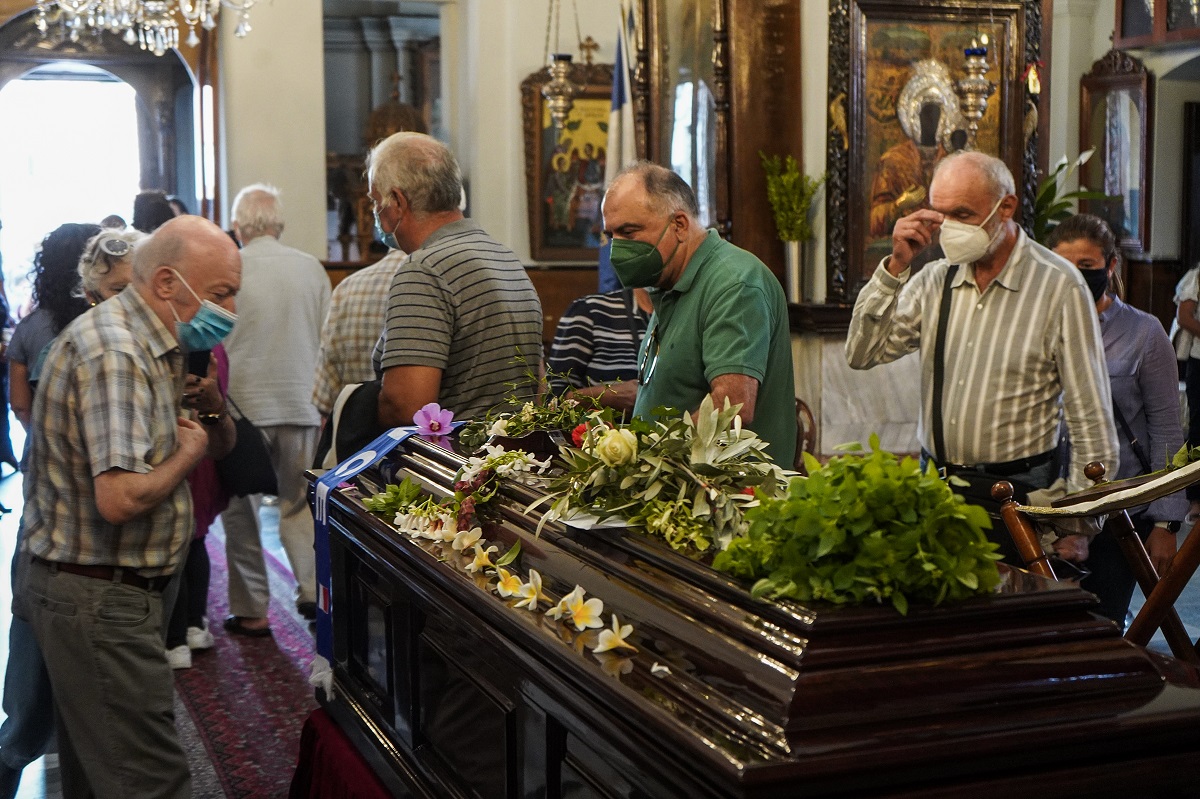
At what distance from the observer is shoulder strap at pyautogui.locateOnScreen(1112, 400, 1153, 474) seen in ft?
11.9

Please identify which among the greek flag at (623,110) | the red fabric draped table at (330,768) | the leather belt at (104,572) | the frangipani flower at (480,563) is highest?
the greek flag at (623,110)

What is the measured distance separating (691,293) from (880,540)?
61.8 inches

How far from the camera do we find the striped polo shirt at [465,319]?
3156 millimetres

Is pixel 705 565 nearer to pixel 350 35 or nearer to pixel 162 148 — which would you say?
pixel 162 148

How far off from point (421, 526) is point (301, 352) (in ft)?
10.4

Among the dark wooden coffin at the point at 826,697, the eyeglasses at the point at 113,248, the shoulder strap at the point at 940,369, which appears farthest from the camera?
the eyeglasses at the point at 113,248

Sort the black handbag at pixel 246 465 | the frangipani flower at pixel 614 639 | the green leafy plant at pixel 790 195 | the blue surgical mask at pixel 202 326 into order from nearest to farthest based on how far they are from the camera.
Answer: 1. the frangipani flower at pixel 614 639
2. the blue surgical mask at pixel 202 326
3. the black handbag at pixel 246 465
4. the green leafy plant at pixel 790 195

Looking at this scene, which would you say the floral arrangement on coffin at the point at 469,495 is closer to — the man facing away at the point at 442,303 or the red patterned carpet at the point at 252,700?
the man facing away at the point at 442,303

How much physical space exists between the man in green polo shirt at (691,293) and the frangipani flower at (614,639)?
1.28m

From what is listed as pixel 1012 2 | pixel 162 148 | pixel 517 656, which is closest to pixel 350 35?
pixel 162 148

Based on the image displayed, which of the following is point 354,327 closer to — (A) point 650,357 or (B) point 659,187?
(A) point 650,357

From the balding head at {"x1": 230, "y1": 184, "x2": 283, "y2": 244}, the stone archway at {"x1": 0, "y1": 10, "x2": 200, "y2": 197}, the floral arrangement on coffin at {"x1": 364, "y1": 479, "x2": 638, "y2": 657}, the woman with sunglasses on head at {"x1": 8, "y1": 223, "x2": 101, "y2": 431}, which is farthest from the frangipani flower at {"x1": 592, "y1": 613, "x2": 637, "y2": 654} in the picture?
the stone archway at {"x1": 0, "y1": 10, "x2": 200, "y2": 197}

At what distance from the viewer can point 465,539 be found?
87.7 inches

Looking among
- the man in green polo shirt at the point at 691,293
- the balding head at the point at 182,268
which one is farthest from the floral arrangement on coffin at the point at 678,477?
the balding head at the point at 182,268
